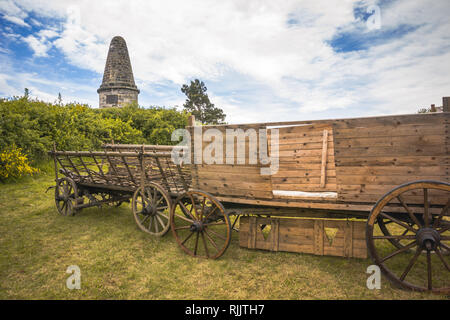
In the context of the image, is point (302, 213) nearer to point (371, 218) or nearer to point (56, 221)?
point (371, 218)

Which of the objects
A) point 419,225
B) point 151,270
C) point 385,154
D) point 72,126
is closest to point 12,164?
point 72,126

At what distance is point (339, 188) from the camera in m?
3.42

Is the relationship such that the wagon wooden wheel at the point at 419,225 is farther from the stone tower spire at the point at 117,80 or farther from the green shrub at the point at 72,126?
the stone tower spire at the point at 117,80

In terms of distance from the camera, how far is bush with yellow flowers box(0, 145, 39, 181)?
8.16 metres

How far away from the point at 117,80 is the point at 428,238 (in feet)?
71.8

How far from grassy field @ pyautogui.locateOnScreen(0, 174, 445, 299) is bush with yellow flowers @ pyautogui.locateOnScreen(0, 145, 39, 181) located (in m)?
3.69

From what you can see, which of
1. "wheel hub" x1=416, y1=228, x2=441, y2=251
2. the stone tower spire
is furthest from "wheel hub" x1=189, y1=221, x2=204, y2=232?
the stone tower spire

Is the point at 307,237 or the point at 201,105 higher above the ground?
the point at 201,105

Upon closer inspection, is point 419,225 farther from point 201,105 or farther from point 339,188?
point 201,105

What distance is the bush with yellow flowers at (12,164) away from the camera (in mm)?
8164

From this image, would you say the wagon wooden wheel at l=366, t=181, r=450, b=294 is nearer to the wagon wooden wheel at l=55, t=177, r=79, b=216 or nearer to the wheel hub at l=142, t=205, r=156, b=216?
the wheel hub at l=142, t=205, r=156, b=216

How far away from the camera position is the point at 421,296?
3021 millimetres
